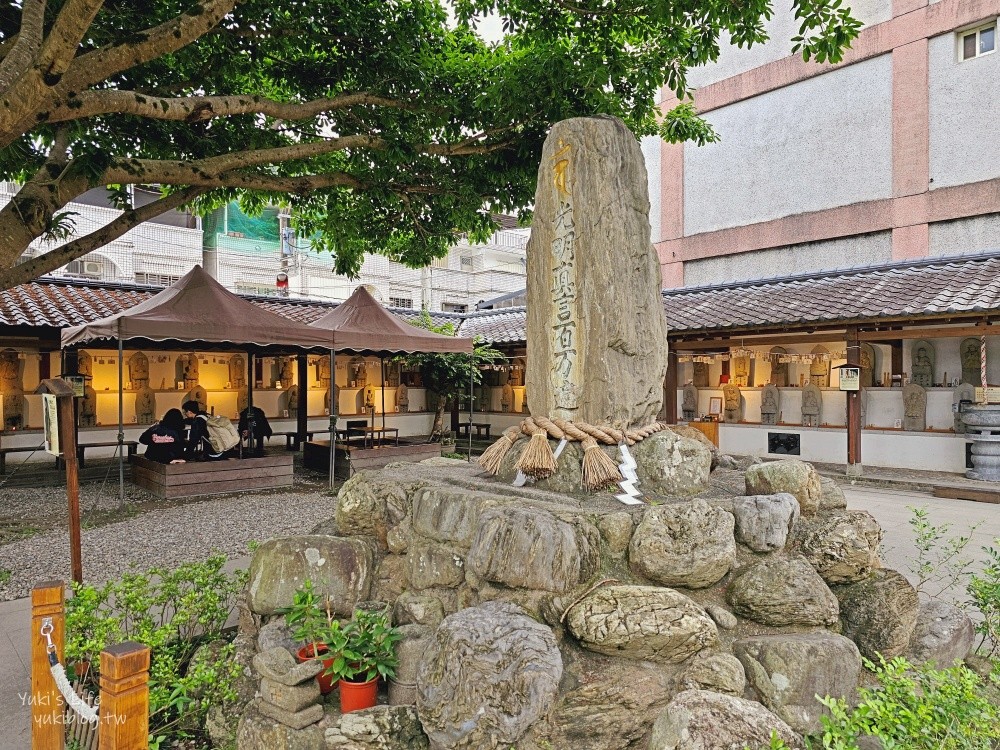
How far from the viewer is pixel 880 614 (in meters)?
3.18

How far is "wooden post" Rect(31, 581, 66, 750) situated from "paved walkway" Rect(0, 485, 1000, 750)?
500 mm

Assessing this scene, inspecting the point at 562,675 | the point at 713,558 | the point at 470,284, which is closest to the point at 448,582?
the point at 562,675

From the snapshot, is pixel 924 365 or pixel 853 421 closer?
pixel 853 421

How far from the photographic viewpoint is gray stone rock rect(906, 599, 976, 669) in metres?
3.24

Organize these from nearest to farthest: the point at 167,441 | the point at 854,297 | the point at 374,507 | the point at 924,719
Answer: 1. the point at 924,719
2. the point at 374,507
3. the point at 167,441
4. the point at 854,297

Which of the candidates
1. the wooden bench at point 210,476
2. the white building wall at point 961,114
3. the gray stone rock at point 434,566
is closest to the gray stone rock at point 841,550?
the gray stone rock at point 434,566

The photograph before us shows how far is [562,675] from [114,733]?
5.75 ft

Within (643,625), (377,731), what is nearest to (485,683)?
(377,731)

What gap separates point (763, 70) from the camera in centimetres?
1480

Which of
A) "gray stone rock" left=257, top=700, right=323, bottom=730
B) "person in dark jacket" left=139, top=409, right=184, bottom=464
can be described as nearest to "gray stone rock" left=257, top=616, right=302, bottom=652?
"gray stone rock" left=257, top=700, right=323, bottom=730

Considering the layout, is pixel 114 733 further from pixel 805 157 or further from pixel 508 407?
pixel 805 157

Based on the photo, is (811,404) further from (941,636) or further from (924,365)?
(941,636)

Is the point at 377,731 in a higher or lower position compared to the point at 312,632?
lower

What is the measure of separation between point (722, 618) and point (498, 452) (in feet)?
5.49
